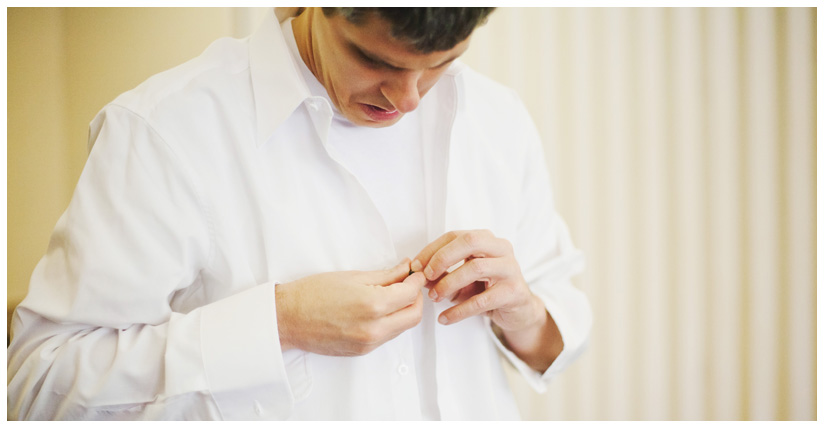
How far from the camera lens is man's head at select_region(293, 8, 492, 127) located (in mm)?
546

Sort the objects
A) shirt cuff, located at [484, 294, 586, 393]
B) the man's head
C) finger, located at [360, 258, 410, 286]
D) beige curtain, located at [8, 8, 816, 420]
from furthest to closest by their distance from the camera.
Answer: beige curtain, located at [8, 8, 816, 420] < shirt cuff, located at [484, 294, 586, 393] < finger, located at [360, 258, 410, 286] < the man's head

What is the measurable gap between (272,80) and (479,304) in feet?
1.44

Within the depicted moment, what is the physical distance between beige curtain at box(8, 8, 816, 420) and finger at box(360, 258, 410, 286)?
0.75 metres

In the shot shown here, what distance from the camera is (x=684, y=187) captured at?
1.28m

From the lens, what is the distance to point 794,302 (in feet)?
4.16

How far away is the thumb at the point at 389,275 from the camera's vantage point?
0.65 m

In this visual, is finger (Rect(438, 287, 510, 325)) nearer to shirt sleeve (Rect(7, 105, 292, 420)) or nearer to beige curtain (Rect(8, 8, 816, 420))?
shirt sleeve (Rect(7, 105, 292, 420))

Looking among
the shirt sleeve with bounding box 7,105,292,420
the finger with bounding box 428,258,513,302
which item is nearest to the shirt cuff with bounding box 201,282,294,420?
the shirt sleeve with bounding box 7,105,292,420

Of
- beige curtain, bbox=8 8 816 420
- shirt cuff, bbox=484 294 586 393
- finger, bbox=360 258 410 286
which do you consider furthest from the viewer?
beige curtain, bbox=8 8 816 420

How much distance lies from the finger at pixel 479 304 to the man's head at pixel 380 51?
29 cm

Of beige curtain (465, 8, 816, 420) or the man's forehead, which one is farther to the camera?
beige curtain (465, 8, 816, 420)

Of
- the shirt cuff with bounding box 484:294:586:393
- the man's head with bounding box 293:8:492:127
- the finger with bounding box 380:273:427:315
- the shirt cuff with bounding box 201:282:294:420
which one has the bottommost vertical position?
the shirt cuff with bounding box 484:294:586:393

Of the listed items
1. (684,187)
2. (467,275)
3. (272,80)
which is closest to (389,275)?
(467,275)

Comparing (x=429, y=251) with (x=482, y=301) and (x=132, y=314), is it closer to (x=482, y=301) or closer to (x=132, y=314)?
(x=482, y=301)
